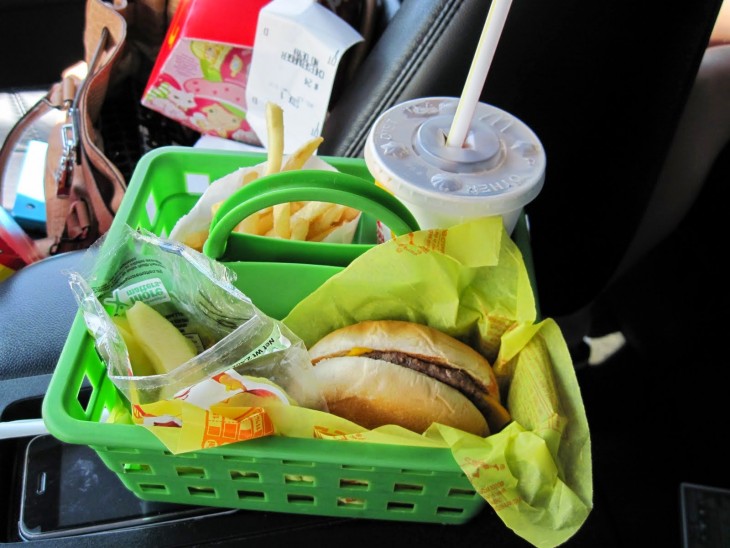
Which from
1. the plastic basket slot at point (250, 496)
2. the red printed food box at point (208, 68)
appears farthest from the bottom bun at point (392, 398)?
the red printed food box at point (208, 68)

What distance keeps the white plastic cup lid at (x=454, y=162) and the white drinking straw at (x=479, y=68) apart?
2 cm

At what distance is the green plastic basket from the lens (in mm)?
495

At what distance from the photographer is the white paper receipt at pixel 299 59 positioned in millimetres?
951

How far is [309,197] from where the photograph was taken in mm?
588

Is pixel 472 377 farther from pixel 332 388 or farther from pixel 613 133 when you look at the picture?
pixel 613 133

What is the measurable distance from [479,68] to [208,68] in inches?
25.1

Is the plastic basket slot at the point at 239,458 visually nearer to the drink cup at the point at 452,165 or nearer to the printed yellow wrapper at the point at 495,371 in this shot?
the printed yellow wrapper at the point at 495,371

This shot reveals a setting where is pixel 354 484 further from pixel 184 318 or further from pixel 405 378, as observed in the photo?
pixel 184 318

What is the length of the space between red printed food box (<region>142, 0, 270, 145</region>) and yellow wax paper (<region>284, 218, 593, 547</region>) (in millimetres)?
580

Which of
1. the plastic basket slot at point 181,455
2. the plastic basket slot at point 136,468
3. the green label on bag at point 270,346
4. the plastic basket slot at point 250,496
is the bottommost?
the plastic basket slot at point 250,496

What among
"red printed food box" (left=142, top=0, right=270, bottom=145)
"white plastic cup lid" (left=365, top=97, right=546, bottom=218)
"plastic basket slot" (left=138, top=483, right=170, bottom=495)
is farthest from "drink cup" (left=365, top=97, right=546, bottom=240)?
"red printed food box" (left=142, top=0, right=270, bottom=145)

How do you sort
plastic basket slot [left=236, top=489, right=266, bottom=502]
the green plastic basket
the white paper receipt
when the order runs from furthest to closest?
the white paper receipt, plastic basket slot [left=236, top=489, right=266, bottom=502], the green plastic basket

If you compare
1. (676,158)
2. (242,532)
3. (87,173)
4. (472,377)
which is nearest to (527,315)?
(472,377)

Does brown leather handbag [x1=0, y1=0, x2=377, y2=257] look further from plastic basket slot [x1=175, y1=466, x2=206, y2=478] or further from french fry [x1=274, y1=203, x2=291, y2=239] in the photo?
plastic basket slot [x1=175, y1=466, x2=206, y2=478]
